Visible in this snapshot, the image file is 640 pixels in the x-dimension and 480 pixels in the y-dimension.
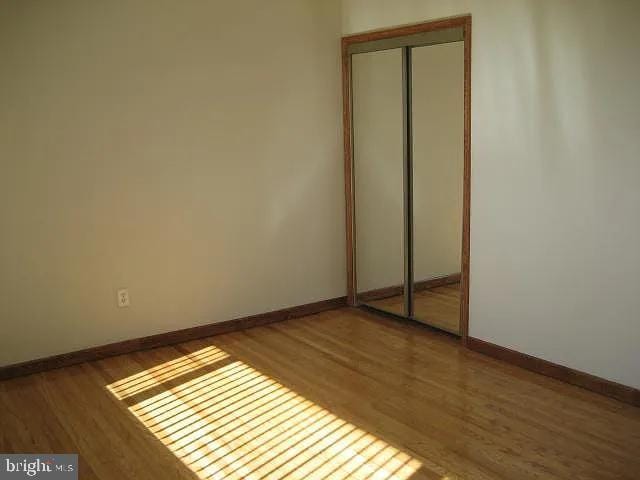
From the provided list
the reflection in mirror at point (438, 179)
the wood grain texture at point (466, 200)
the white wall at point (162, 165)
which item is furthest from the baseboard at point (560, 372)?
the white wall at point (162, 165)

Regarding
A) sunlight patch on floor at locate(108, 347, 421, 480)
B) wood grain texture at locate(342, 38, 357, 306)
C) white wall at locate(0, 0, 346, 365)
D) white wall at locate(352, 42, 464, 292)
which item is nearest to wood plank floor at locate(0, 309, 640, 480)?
sunlight patch on floor at locate(108, 347, 421, 480)

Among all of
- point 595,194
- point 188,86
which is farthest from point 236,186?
point 595,194

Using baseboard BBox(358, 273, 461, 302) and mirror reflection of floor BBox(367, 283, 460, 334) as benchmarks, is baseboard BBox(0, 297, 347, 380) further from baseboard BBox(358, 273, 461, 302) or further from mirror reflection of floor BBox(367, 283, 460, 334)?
mirror reflection of floor BBox(367, 283, 460, 334)

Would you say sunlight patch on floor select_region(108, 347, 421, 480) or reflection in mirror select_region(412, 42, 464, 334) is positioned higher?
reflection in mirror select_region(412, 42, 464, 334)

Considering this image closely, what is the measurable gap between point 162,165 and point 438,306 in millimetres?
1997

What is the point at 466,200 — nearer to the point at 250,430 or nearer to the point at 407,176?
the point at 407,176

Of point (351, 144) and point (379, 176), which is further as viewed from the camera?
point (351, 144)

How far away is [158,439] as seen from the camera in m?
2.99

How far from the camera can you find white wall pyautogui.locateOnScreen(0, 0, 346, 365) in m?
3.63

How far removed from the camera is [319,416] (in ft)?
10.5

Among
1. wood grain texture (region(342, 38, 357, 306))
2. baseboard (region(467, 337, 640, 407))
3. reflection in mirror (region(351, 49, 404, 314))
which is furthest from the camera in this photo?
wood grain texture (region(342, 38, 357, 306))

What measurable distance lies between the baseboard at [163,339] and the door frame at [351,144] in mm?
376


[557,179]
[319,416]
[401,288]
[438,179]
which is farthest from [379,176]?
[319,416]

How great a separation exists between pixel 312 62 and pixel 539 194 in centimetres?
192
